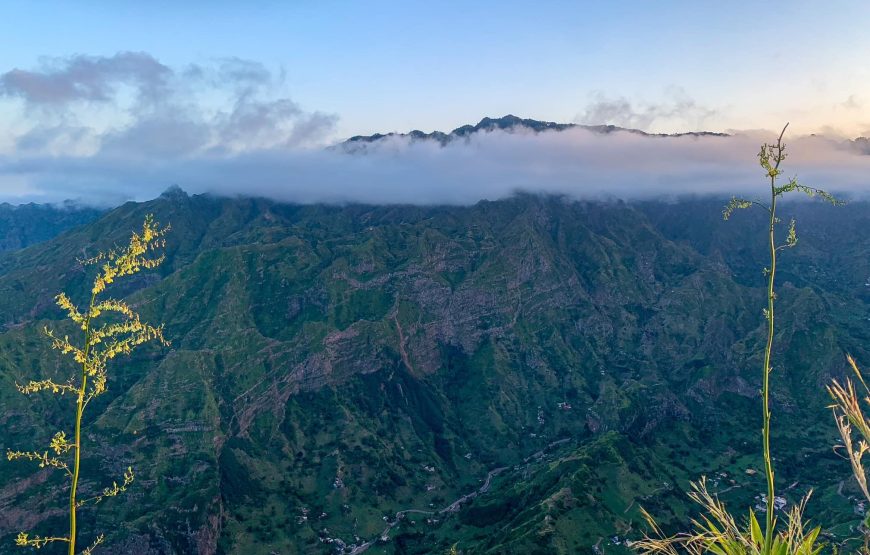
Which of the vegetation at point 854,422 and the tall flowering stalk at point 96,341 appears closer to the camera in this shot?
the vegetation at point 854,422

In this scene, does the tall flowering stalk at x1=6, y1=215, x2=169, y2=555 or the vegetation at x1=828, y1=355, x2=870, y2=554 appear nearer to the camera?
the vegetation at x1=828, y1=355, x2=870, y2=554

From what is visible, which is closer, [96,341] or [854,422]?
[854,422]

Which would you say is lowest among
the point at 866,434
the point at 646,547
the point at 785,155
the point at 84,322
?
the point at 646,547

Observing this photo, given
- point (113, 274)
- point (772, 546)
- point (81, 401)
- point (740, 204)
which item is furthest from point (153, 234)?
point (772, 546)

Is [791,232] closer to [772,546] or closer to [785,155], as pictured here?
[785,155]

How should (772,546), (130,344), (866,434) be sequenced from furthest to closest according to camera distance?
1. (130,344)
2. (772,546)
3. (866,434)

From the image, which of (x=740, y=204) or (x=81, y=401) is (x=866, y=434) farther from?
(x=81, y=401)

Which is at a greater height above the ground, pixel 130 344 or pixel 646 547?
pixel 130 344

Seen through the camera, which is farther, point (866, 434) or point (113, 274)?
point (113, 274)

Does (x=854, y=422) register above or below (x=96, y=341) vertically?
below

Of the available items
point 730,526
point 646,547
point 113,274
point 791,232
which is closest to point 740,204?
point 791,232

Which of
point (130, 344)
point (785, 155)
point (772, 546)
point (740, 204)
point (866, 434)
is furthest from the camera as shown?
point (130, 344)
